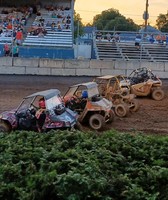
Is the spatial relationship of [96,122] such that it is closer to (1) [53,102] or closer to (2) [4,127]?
(1) [53,102]

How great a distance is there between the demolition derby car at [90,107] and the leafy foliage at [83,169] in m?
6.37

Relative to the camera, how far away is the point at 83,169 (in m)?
4.52

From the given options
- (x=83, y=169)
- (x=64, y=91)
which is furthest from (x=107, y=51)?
(x=83, y=169)

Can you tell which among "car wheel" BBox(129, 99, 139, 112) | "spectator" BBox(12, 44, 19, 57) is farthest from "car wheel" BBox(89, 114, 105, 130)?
"spectator" BBox(12, 44, 19, 57)

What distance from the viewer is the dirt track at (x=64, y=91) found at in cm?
1391

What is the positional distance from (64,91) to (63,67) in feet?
20.5

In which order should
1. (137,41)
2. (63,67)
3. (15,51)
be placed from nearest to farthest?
(63,67) < (15,51) < (137,41)

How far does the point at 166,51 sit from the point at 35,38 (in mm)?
9335

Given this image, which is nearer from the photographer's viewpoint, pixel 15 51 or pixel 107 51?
pixel 15 51

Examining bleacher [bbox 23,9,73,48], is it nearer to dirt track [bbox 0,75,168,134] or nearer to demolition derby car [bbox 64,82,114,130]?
dirt track [bbox 0,75,168,134]

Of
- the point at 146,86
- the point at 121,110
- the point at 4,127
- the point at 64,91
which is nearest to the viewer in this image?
the point at 4,127

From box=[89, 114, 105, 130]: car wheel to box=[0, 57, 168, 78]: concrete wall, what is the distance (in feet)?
47.5

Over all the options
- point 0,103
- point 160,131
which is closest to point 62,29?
point 0,103

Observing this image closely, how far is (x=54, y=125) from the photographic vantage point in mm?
11227
